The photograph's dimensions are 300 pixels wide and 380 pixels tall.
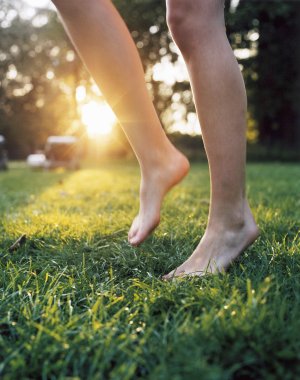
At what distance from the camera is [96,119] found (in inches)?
950

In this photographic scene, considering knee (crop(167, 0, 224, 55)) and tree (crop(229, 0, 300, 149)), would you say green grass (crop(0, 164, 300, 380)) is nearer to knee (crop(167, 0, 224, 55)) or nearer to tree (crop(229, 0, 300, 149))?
knee (crop(167, 0, 224, 55))

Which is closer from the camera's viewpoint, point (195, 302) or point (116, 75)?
point (195, 302)

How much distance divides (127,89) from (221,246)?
0.58 meters

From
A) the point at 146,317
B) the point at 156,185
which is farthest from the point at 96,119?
the point at 146,317

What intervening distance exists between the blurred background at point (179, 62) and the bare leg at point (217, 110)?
10.0 m

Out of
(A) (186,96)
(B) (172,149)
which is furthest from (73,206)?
(A) (186,96)

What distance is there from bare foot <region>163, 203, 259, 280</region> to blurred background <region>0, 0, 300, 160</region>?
33.3 feet

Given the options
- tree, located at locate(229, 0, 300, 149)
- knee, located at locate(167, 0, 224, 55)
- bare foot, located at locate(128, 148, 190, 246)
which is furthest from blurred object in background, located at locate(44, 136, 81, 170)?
knee, located at locate(167, 0, 224, 55)

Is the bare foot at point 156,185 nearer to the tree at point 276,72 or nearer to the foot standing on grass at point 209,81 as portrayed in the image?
the foot standing on grass at point 209,81

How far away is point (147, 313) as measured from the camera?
0.97 meters

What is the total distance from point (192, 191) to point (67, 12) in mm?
2726

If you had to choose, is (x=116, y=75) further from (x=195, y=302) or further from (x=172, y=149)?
(x=195, y=302)

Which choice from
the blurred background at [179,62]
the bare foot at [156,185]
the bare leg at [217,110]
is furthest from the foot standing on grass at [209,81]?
the blurred background at [179,62]

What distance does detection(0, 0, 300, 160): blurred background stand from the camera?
14516 millimetres
